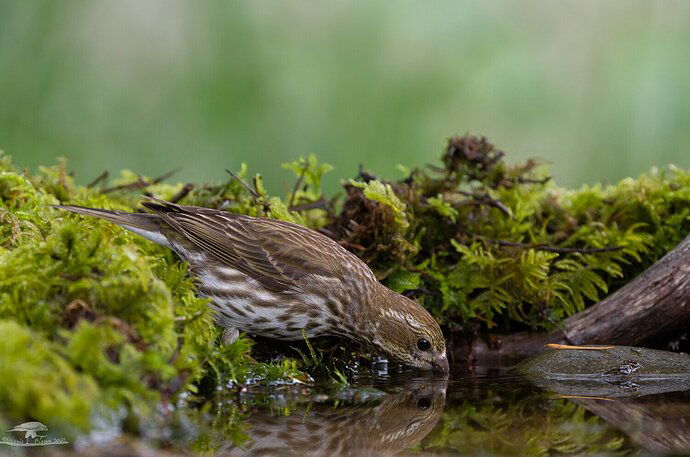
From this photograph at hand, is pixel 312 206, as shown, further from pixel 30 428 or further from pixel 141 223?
pixel 30 428

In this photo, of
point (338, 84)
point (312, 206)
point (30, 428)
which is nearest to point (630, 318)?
point (312, 206)

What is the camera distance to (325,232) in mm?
5402

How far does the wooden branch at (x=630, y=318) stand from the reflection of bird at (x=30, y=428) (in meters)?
2.90

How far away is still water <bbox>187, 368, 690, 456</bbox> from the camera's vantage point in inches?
117

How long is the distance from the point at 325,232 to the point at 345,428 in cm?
225

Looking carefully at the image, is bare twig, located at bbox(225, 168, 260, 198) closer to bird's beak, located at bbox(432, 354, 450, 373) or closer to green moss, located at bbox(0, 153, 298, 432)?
green moss, located at bbox(0, 153, 298, 432)

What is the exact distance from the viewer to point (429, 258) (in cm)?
538

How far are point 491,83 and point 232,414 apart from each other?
22.7 feet

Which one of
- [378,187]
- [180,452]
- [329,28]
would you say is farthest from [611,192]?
[329,28]

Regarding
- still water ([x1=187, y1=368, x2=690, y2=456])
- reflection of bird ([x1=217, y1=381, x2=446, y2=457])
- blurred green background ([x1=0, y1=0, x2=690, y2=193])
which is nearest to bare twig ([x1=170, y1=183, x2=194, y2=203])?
still water ([x1=187, y1=368, x2=690, y2=456])

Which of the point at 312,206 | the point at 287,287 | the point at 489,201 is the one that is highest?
the point at 312,206

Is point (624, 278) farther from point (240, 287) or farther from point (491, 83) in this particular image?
point (491, 83)

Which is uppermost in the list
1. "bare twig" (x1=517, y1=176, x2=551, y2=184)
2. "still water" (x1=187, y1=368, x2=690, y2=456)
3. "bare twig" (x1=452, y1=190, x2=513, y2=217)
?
"bare twig" (x1=517, y1=176, x2=551, y2=184)

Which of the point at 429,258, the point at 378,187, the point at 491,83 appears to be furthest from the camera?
the point at 491,83
